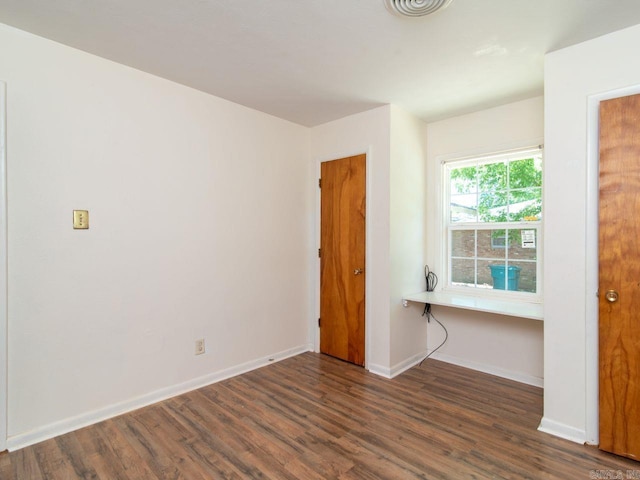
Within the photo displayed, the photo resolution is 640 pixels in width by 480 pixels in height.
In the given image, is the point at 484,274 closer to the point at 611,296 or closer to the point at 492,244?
the point at 492,244

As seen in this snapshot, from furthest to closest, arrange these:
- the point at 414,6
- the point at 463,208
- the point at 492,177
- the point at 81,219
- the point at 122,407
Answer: the point at 463,208 < the point at 492,177 < the point at 122,407 < the point at 81,219 < the point at 414,6

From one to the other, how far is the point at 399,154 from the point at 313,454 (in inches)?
99.9

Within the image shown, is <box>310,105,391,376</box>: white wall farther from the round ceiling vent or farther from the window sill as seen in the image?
the round ceiling vent

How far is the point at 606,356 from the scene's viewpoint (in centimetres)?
199

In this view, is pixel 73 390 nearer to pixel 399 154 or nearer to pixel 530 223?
pixel 399 154

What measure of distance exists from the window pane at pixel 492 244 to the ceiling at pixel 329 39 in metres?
1.24

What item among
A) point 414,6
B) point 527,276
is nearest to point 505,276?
point 527,276

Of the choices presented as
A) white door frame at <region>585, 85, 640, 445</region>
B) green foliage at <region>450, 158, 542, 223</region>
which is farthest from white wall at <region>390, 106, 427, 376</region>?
white door frame at <region>585, 85, 640, 445</region>

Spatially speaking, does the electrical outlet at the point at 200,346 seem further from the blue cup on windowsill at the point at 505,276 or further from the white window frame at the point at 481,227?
the blue cup on windowsill at the point at 505,276

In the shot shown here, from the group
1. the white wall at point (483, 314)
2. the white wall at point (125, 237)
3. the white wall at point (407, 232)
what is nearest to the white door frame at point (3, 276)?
the white wall at point (125, 237)

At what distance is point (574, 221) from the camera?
2.13m

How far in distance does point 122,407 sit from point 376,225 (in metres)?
2.50

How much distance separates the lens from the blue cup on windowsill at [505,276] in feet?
10.2

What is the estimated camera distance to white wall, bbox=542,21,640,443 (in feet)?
6.71
